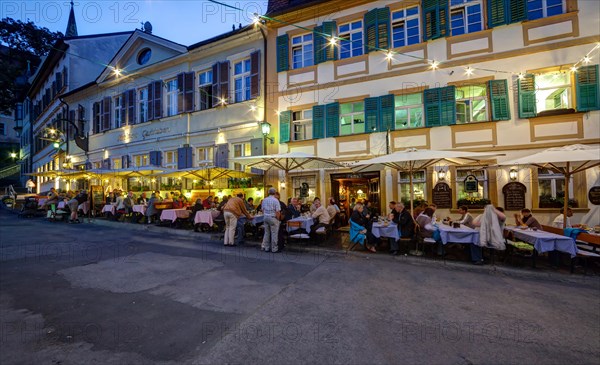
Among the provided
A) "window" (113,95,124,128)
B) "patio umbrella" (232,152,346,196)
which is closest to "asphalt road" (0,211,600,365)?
"patio umbrella" (232,152,346,196)

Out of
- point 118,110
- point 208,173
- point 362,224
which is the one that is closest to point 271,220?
point 362,224

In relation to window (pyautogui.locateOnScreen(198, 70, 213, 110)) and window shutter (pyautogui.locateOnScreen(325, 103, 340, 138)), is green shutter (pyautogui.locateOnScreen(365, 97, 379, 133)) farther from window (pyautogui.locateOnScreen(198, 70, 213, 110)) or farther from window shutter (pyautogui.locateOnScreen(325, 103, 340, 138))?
window (pyautogui.locateOnScreen(198, 70, 213, 110))

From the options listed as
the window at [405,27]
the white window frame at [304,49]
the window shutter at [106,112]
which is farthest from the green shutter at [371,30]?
the window shutter at [106,112]

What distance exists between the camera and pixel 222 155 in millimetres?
13812

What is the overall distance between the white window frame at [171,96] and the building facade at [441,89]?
22.7 feet

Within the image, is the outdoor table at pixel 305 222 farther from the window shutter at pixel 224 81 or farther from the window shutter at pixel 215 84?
the window shutter at pixel 215 84

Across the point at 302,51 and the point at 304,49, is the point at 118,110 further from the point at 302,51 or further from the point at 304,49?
the point at 304,49

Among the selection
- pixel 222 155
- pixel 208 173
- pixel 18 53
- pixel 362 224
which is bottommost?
pixel 362 224

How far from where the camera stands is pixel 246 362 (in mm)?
2605

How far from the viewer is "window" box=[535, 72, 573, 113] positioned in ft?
29.0

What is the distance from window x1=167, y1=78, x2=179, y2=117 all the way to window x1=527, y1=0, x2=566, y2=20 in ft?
54.0

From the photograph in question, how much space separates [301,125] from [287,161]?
340cm

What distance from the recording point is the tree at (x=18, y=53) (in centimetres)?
3427

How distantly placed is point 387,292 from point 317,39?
10900 millimetres
